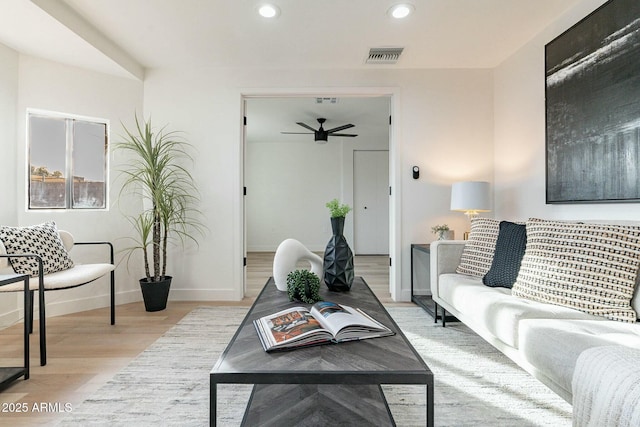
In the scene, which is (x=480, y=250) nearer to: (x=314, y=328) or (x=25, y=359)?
(x=314, y=328)

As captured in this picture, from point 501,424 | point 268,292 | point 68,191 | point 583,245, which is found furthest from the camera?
point 68,191

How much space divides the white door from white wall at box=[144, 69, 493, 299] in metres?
3.34

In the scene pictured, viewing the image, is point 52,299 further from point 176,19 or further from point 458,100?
point 458,100

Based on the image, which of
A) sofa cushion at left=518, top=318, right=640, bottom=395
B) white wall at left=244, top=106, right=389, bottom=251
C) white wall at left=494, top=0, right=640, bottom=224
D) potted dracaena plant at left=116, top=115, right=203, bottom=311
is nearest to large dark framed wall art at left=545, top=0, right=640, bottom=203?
white wall at left=494, top=0, right=640, bottom=224

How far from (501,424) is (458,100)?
294 cm

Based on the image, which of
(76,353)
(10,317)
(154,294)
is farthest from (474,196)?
(10,317)

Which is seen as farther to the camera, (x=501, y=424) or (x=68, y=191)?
(x=68, y=191)

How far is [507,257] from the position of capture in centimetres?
206

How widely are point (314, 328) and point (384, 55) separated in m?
2.77

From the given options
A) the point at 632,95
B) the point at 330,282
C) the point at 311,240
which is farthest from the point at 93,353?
the point at 311,240

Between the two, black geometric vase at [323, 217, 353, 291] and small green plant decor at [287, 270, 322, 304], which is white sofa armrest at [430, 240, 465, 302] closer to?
black geometric vase at [323, 217, 353, 291]

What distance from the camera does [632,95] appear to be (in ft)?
6.01

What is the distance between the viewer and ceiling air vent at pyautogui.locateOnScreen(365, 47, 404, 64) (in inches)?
117

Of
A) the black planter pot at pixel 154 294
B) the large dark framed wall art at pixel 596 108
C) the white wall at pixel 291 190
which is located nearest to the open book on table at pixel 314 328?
the large dark framed wall art at pixel 596 108
